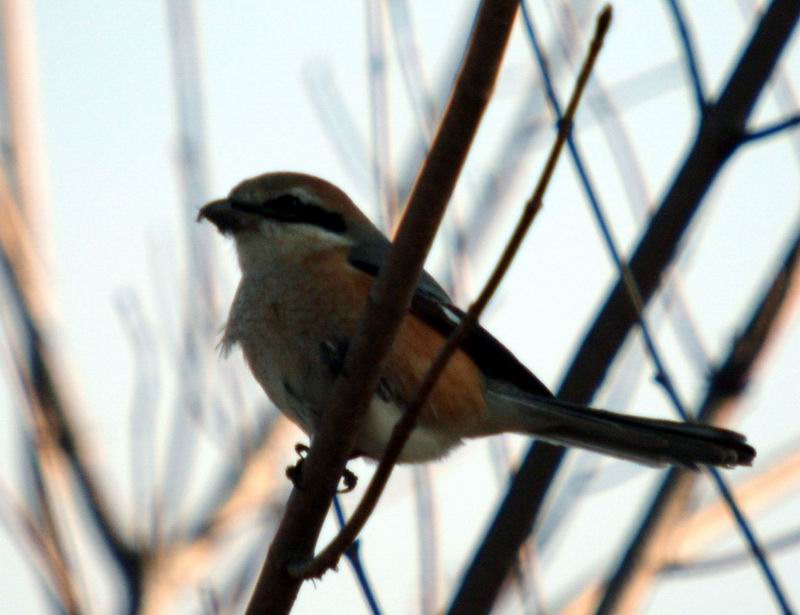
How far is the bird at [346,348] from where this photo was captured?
9.26 feet

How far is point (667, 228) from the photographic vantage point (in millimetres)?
2297

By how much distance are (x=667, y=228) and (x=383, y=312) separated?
2.26 ft

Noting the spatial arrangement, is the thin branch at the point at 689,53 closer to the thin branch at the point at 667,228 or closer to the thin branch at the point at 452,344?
the thin branch at the point at 667,228

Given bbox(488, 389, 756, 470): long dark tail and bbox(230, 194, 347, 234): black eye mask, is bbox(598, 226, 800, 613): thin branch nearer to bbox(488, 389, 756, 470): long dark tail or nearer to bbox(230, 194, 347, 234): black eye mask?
bbox(488, 389, 756, 470): long dark tail

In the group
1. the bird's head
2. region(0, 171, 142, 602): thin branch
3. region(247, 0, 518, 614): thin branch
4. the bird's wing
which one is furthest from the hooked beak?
region(247, 0, 518, 614): thin branch

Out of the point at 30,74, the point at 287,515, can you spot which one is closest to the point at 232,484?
the point at 30,74

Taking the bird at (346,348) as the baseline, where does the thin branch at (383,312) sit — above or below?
below

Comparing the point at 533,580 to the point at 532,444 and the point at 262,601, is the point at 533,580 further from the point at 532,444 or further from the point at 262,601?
the point at 262,601

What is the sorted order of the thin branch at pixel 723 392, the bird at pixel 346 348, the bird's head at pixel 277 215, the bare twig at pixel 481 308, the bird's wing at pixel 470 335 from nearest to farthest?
the bare twig at pixel 481 308 → the thin branch at pixel 723 392 → the bird at pixel 346 348 → the bird's wing at pixel 470 335 → the bird's head at pixel 277 215

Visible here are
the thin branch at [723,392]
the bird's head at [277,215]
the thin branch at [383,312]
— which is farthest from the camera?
the bird's head at [277,215]

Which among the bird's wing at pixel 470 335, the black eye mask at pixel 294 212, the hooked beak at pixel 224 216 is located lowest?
the bird's wing at pixel 470 335

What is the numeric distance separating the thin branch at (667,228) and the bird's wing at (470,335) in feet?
2.25

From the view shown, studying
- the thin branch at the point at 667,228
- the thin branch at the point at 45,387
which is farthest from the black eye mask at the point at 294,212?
the thin branch at the point at 667,228

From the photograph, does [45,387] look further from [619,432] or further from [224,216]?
[619,432]
